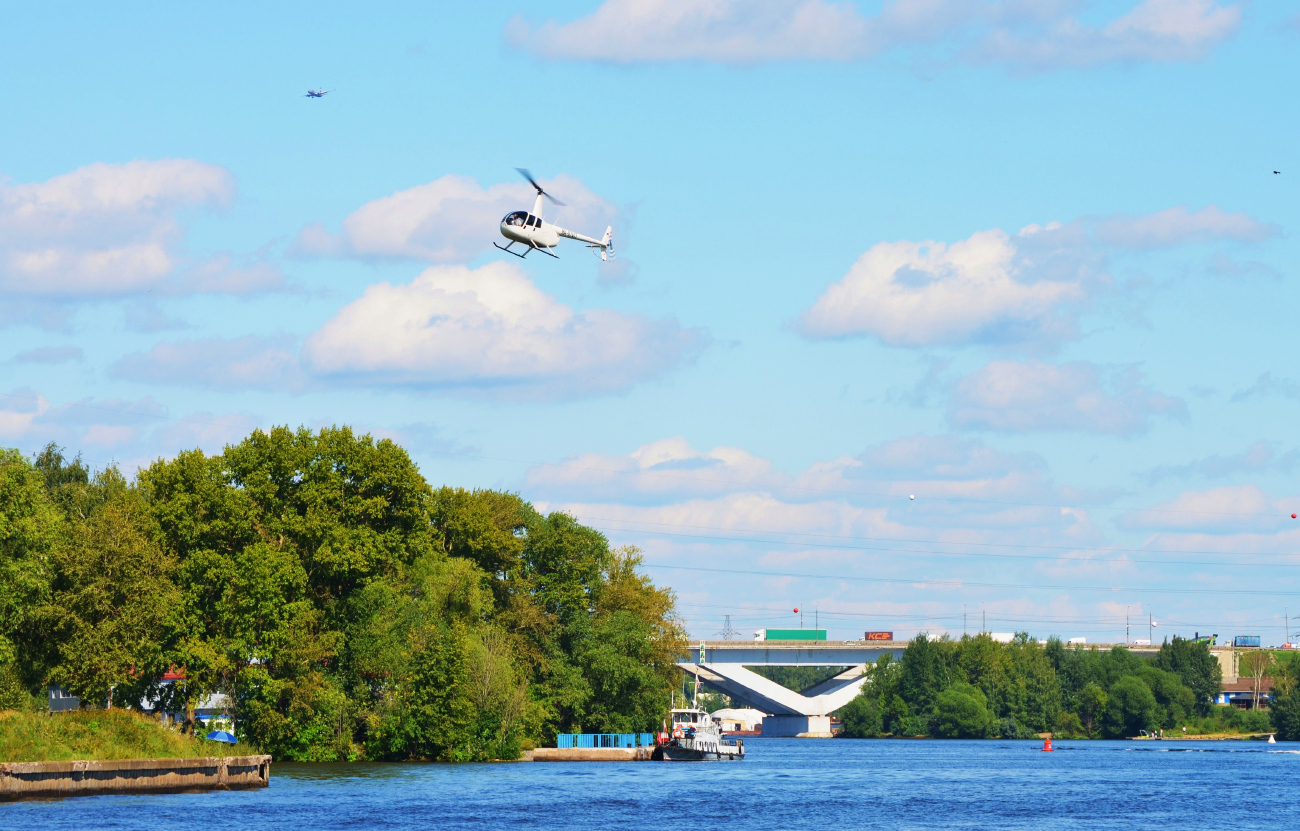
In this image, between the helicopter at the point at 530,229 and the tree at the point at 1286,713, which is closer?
the helicopter at the point at 530,229

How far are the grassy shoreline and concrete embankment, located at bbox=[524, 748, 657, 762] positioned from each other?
123ft

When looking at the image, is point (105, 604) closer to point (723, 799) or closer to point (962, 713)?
point (723, 799)

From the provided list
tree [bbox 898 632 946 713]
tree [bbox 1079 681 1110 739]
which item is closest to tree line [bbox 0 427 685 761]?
tree [bbox 898 632 946 713]

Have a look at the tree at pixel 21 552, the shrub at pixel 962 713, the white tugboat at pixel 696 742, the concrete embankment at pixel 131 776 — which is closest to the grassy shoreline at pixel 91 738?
the concrete embankment at pixel 131 776

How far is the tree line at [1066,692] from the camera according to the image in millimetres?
186125

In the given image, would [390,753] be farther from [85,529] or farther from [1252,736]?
[1252,736]

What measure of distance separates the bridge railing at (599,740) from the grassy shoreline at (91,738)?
4090 centimetres

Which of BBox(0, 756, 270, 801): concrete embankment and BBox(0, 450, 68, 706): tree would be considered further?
BBox(0, 450, 68, 706): tree

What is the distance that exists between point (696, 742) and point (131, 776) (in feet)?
194

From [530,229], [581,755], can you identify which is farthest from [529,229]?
[581,755]

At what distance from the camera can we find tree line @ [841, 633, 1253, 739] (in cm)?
18612

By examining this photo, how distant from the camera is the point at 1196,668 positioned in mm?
189625

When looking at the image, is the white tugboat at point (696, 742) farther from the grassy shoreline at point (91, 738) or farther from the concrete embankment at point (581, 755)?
the grassy shoreline at point (91, 738)

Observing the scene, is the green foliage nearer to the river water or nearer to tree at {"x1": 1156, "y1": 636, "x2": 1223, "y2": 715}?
tree at {"x1": 1156, "y1": 636, "x2": 1223, "y2": 715}
